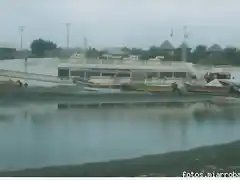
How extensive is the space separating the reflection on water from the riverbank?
0.03m

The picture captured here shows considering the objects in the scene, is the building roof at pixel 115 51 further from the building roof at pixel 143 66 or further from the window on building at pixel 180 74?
the window on building at pixel 180 74

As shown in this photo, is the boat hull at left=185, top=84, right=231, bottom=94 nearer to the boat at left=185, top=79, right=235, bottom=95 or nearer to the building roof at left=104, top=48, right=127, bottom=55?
the boat at left=185, top=79, right=235, bottom=95

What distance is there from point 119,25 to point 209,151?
0.84 meters

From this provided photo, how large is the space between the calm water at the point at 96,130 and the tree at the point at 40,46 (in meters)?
0.05

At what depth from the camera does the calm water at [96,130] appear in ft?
7.93

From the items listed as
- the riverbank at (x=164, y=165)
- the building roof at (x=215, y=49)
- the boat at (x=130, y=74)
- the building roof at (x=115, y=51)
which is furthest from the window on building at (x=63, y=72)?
the building roof at (x=215, y=49)

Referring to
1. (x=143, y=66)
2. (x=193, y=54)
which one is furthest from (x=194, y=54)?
(x=143, y=66)

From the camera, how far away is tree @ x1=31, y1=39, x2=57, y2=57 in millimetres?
2500

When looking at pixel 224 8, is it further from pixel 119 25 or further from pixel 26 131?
pixel 26 131

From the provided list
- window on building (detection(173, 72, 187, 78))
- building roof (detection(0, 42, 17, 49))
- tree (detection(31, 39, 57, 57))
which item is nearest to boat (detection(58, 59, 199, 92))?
window on building (detection(173, 72, 187, 78))

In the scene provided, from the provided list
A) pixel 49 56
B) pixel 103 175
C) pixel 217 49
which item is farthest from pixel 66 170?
pixel 217 49

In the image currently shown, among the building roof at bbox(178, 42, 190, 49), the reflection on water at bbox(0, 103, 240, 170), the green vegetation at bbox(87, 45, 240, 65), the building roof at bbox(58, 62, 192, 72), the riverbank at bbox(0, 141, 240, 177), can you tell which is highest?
the building roof at bbox(178, 42, 190, 49)

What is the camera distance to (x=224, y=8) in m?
2.48

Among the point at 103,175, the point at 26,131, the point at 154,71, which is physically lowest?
the point at 103,175
